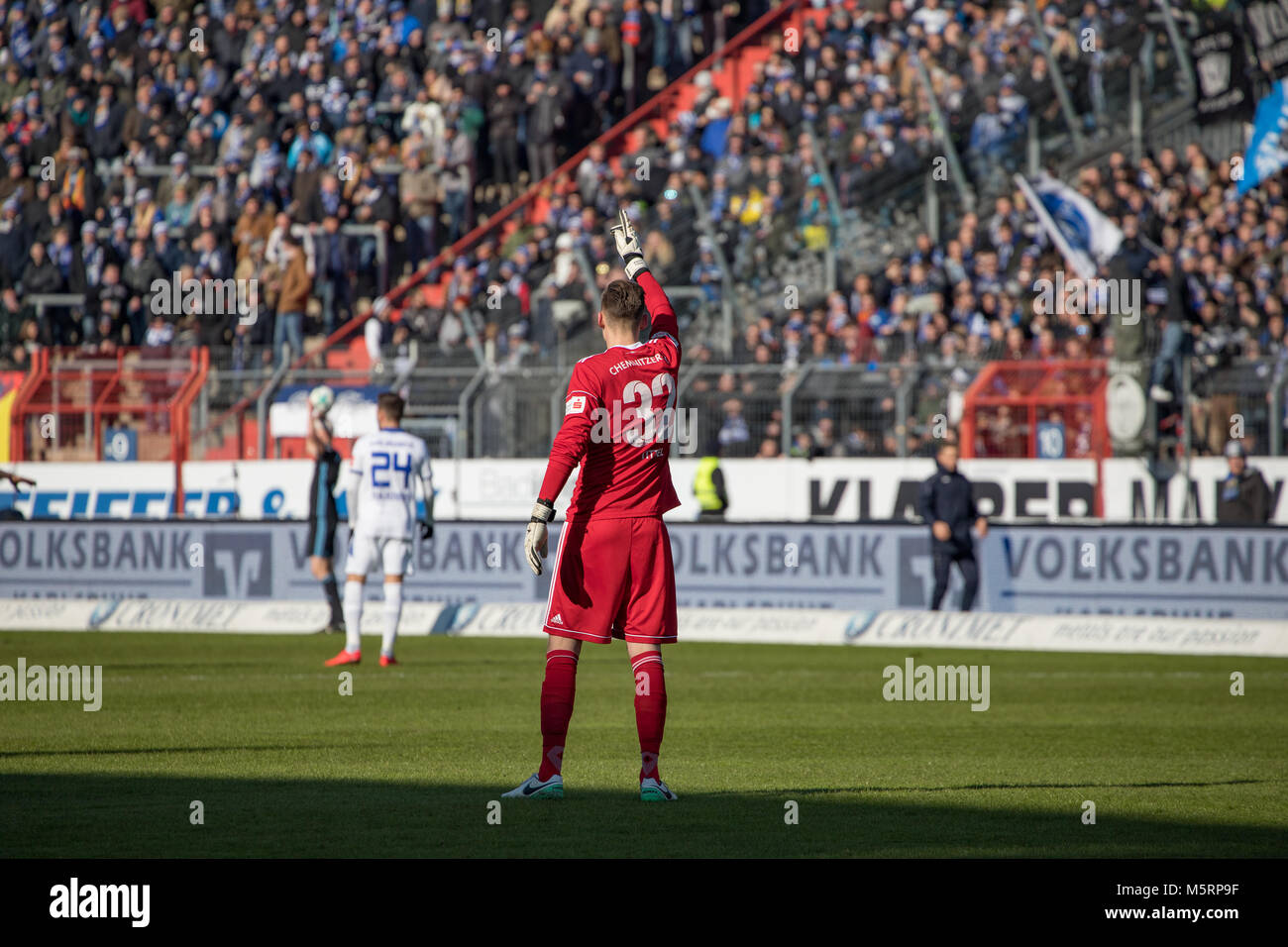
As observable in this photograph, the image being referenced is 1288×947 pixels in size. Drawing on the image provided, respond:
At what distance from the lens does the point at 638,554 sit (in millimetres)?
8750

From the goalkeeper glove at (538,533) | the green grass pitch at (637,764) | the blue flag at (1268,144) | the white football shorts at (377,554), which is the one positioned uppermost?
the blue flag at (1268,144)

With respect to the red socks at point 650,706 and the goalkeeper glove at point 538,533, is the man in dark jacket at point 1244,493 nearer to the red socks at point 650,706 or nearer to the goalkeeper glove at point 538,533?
the red socks at point 650,706

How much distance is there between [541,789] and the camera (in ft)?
28.8

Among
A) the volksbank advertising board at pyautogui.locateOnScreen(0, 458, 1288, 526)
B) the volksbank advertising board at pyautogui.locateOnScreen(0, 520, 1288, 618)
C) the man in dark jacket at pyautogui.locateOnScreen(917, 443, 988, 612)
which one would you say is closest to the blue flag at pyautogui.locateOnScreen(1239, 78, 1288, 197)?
the volksbank advertising board at pyautogui.locateOnScreen(0, 458, 1288, 526)

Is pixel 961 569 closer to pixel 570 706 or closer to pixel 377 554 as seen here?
pixel 377 554

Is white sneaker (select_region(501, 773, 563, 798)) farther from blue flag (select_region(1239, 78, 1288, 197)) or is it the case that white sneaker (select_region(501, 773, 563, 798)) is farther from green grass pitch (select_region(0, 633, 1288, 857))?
blue flag (select_region(1239, 78, 1288, 197))

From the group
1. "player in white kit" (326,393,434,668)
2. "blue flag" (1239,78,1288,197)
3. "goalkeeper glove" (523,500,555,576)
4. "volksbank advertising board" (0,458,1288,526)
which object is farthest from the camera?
"blue flag" (1239,78,1288,197)

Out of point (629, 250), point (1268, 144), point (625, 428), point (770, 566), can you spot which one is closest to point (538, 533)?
point (625, 428)

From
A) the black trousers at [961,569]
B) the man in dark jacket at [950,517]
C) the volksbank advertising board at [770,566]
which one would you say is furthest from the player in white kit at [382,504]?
the black trousers at [961,569]

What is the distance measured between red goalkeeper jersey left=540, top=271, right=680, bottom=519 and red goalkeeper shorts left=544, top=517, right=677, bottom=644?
0.27 feet

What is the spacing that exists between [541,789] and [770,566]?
13.9 metres

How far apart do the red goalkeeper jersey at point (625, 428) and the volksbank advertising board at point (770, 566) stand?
1338 centimetres

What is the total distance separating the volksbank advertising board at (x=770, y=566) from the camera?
20938 mm

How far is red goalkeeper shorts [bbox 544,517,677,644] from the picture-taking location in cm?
871
